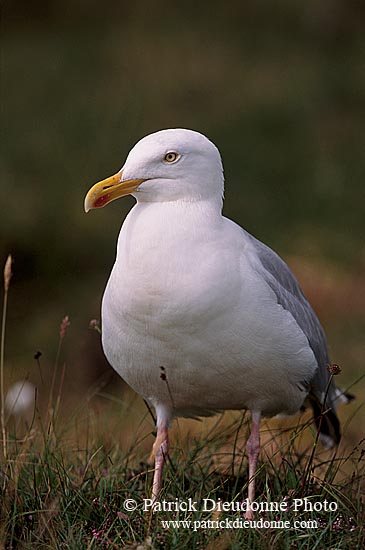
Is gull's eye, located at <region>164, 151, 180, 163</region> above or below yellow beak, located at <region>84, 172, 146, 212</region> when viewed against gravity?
above

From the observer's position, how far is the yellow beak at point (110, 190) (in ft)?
12.4

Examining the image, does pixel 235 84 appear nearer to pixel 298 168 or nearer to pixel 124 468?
pixel 298 168

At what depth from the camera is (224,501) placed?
396 centimetres

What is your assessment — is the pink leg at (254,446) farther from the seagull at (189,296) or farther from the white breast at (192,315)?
the white breast at (192,315)

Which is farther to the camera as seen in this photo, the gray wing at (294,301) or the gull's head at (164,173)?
the gray wing at (294,301)

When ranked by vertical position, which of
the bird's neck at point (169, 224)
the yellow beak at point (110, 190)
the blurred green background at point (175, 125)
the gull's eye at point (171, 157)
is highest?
the gull's eye at point (171, 157)

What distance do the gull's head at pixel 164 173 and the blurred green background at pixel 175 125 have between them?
4.97 meters

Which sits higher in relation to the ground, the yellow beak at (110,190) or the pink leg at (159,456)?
the yellow beak at (110,190)

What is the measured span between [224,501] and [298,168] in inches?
355

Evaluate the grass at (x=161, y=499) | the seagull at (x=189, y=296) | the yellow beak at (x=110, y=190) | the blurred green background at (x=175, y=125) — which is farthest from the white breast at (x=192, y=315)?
the blurred green background at (x=175, y=125)

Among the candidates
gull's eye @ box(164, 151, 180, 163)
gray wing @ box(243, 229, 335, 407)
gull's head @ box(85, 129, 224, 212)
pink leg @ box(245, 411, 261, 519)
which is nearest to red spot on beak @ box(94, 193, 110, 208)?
gull's head @ box(85, 129, 224, 212)

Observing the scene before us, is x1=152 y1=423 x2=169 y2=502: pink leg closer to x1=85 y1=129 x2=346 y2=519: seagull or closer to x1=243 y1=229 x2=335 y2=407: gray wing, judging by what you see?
x1=85 y1=129 x2=346 y2=519: seagull

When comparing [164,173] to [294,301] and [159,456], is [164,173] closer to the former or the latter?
[294,301]

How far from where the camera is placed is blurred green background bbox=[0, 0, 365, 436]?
1068cm
